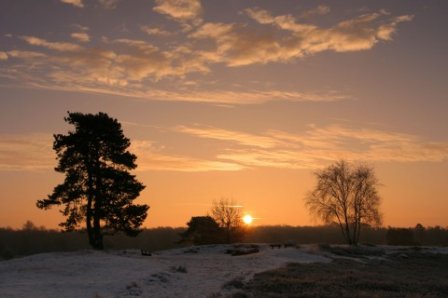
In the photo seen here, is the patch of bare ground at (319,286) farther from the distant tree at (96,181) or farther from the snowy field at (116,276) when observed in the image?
the distant tree at (96,181)

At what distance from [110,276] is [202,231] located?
52135 millimetres

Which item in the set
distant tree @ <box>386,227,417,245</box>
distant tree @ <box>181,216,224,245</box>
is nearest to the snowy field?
distant tree @ <box>181,216,224,245</box>

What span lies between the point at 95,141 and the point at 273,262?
19918mm

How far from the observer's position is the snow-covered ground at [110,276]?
2144 cm

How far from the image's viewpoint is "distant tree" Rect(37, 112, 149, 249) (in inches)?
1774

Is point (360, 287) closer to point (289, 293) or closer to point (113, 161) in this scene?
point (289, 293)

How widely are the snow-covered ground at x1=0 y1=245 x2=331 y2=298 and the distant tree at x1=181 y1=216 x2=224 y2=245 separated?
128 ft

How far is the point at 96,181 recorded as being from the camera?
45.7 metres

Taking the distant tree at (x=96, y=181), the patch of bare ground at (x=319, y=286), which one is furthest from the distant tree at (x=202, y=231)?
the patch of bare ground at (x=319, y=286)

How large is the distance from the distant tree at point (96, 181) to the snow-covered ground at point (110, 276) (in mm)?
7952

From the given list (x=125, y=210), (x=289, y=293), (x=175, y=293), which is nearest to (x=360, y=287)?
(x=289, y=293)

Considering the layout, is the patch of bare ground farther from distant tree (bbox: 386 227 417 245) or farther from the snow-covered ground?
distant tree (bbox: 386 227 417 245)

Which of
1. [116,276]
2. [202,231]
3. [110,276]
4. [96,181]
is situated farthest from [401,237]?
[110,276]

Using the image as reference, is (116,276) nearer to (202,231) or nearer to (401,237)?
(202,231)
